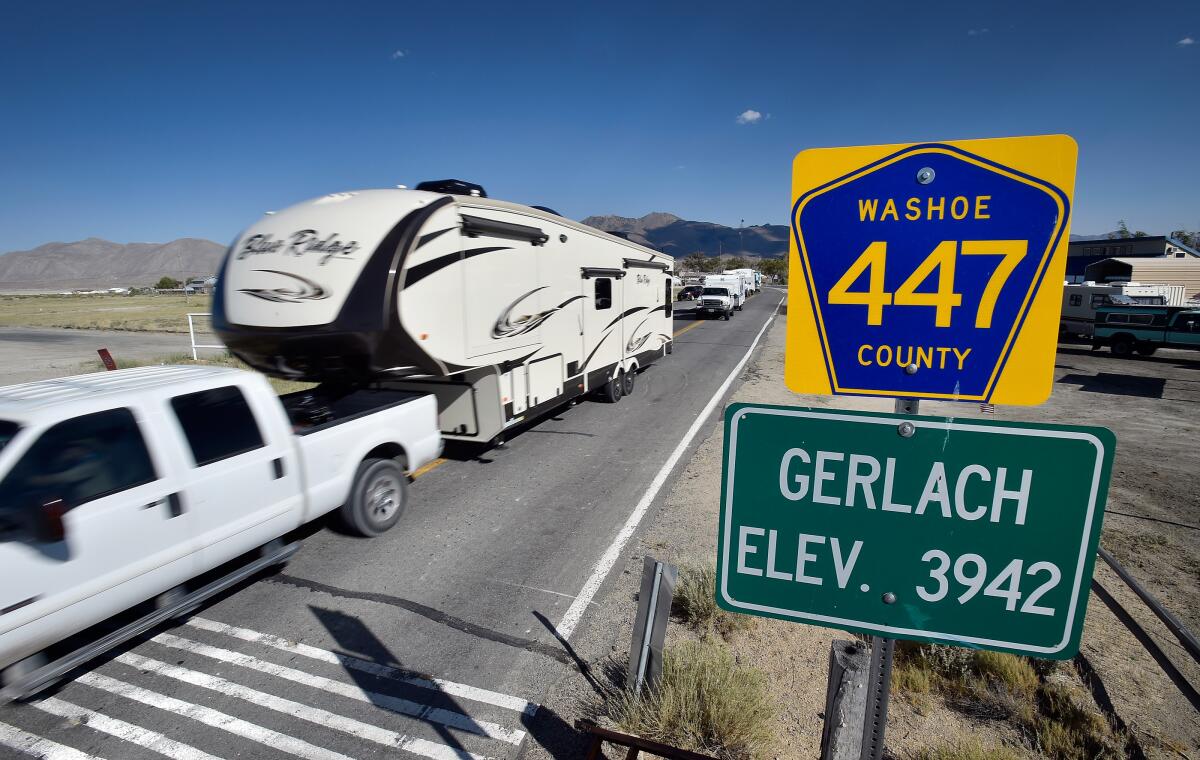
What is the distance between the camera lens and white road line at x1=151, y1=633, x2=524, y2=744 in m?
3.70

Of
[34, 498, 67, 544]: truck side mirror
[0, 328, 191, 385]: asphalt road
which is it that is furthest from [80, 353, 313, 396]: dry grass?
[34, 498, 67, 544]: truck side mirror

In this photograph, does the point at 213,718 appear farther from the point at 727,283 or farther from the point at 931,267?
the point at 727,283

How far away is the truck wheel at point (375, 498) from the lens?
6.06 m

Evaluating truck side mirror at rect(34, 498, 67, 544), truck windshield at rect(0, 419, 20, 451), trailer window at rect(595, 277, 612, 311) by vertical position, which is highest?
trailer window at rect(595, 277, 612, 311)

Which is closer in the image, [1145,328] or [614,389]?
[614,389]

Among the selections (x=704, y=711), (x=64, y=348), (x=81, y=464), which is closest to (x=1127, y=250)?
(x=704, y=711)

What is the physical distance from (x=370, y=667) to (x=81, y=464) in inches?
92.4

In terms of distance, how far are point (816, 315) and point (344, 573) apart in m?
5.27

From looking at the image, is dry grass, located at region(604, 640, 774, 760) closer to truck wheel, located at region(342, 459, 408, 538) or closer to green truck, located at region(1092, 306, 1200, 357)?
truck wheel, located at region(342, 459, 408, 538)

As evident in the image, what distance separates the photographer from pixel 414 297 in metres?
6.39

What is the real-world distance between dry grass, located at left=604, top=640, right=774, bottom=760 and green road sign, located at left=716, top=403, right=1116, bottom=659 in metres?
2.32

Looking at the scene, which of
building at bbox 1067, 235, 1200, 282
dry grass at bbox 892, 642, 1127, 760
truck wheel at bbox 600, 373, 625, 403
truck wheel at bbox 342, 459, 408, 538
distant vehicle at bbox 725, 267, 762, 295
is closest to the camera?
dry grass at bbox 892, 642, 1127, 760

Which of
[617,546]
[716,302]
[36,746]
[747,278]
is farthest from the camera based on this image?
[747,278]

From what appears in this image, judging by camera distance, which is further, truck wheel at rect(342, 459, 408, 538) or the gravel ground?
truck wheel at rect(342, 459, 408, 538)
